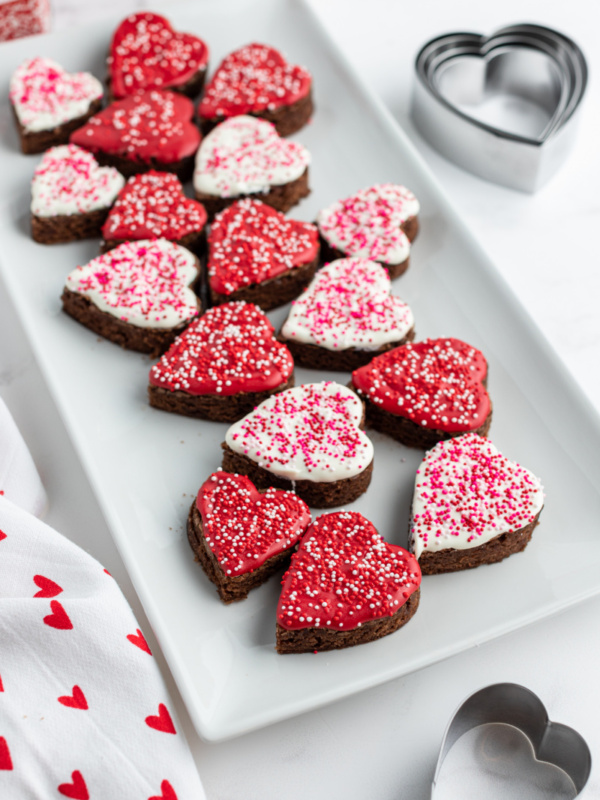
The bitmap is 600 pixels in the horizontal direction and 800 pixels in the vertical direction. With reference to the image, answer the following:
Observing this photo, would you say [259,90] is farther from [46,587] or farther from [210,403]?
[46,587]

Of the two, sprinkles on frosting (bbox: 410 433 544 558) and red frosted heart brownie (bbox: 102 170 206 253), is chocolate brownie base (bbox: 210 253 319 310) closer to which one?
red frosted heart brownie (bbox: 102 170 206 253)

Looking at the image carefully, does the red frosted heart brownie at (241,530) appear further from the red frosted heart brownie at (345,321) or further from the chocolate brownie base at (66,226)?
the chocolate brownie base at (66,226)

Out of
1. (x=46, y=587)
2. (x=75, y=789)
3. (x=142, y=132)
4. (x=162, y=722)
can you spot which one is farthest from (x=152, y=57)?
(x=75, y=789)

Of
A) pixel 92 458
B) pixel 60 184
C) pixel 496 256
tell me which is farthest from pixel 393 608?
pixel 60 184

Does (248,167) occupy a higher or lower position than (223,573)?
higher

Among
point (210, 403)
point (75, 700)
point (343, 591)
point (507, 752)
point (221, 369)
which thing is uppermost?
point (221, 369)

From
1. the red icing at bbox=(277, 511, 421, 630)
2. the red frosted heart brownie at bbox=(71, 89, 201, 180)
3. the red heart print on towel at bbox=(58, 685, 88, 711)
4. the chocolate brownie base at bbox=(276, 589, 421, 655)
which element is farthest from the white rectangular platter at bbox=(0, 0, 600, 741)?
the red frosted heart brownie at bbox=(71, 89, 201, 180)

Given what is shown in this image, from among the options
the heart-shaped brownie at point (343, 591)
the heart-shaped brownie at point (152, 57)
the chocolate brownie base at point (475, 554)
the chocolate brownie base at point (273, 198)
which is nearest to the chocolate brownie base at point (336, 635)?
the heart-shaped brownie at point (343, 591)

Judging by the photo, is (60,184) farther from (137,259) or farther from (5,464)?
(5,464)
